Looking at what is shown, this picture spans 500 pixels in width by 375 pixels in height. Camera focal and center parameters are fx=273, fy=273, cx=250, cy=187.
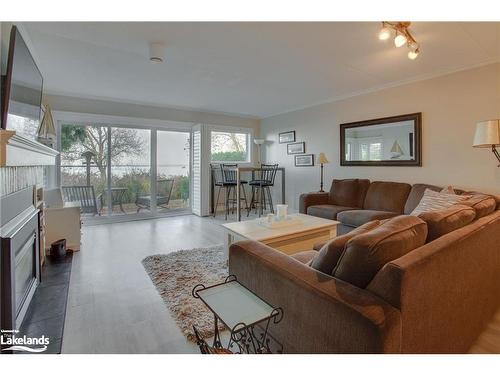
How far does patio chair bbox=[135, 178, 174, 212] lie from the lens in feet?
17.8

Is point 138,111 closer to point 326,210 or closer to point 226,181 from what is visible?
point 226,181

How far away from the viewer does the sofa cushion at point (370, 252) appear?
1066 mm

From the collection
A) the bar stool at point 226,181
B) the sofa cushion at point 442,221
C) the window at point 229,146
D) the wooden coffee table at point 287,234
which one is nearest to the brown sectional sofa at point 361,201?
the wooden coffee table at point 287,234

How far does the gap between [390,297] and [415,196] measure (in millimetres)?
3095

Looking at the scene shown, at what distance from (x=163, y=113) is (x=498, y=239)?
17.4 feet

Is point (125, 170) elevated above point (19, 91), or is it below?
below

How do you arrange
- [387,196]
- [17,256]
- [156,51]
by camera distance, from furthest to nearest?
[387,196]
[156,51]
[17,256]

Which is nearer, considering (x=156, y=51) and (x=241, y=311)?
(x=241, y=311)

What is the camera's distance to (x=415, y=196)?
3570mm

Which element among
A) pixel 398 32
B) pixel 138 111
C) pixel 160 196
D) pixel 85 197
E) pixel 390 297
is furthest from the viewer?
pixel 160 196

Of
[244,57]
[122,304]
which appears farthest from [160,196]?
[122,304]

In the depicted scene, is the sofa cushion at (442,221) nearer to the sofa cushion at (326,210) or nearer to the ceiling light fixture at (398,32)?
the ceiling light fixture at (398,32)
